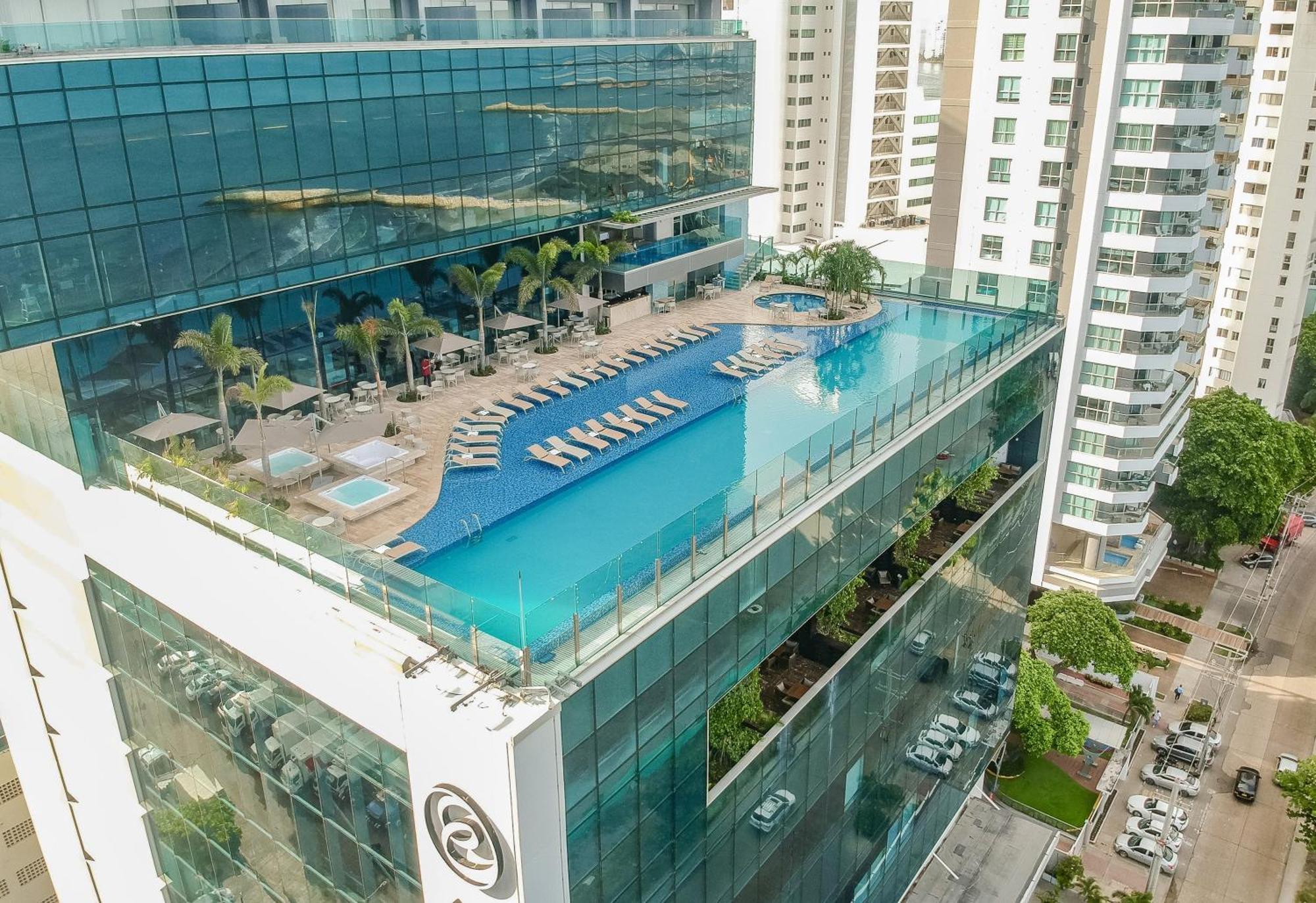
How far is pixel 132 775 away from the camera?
19.2 m

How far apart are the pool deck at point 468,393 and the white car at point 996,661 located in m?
10.5

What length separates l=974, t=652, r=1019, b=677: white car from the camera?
101 ft

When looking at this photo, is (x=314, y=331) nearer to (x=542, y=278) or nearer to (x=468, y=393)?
(x=468, y=393)

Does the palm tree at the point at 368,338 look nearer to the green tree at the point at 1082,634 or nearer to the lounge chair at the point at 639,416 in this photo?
the lounge chair at the point at 639,416

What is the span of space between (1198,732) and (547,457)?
32048 millimetres

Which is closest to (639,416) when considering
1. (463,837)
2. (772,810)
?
(772,810)

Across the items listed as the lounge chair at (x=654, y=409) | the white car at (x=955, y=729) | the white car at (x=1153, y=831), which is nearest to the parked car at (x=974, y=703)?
the white car at (x=955, y=729)

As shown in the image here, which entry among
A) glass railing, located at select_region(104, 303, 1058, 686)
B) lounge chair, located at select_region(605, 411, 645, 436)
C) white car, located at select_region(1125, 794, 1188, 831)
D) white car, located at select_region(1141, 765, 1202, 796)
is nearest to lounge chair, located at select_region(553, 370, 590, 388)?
lounge chair, located at select_region(605, 411, 645, 436)

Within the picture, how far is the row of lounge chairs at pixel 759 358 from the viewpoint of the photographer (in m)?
27.2

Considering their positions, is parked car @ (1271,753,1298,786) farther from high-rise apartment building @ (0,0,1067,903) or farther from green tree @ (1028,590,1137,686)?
high-rise apartment building @ (0,0,1067,903)

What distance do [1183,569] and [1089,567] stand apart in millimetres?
8218

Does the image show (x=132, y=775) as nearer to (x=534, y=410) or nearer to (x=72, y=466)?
(x=72, y=466)

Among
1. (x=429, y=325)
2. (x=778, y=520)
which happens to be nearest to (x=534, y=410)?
(x=429, y=325)

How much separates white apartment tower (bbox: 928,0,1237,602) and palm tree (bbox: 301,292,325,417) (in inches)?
964
